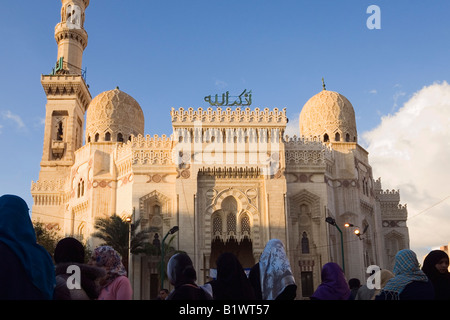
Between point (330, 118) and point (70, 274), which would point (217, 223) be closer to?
point (330, 118)

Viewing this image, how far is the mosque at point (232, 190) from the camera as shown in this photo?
30547 millimetres

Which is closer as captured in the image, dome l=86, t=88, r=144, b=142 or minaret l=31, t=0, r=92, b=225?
dome l=86, t=88, r=144, b=142

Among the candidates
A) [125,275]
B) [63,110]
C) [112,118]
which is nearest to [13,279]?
[125,275]

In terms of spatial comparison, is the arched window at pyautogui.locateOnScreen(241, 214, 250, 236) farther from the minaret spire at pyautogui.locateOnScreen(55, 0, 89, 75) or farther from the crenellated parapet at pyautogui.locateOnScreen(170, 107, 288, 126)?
the minaret spire at pyautogui.locateOnScreen(55, 0, 89, 75)

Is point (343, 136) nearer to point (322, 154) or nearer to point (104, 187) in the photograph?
point (322, 154)

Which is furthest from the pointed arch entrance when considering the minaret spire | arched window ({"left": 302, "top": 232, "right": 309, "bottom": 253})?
the minaret spire

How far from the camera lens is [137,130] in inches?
1515

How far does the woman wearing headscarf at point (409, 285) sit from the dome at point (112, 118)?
32663mm

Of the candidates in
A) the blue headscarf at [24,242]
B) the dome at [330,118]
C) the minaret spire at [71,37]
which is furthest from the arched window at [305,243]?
the blue headscarf at [24,242]

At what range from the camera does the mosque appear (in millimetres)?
30547

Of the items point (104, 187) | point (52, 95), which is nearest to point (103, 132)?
point (104, 187)

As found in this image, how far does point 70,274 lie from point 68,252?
1.03 ft

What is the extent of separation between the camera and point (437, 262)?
6488 millimetres

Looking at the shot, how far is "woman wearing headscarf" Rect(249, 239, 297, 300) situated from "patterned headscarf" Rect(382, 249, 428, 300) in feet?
4.07
